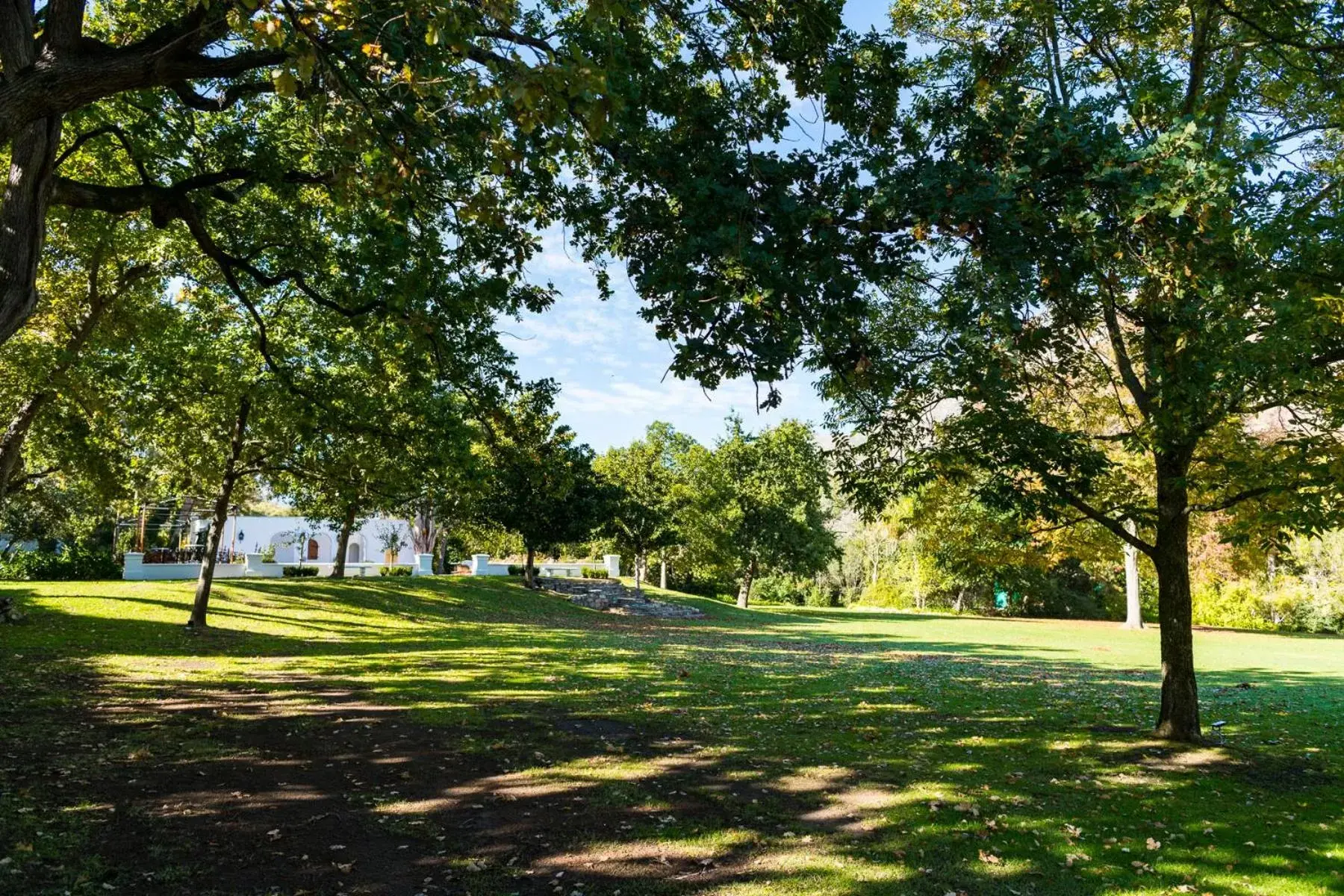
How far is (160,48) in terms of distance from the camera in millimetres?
6824

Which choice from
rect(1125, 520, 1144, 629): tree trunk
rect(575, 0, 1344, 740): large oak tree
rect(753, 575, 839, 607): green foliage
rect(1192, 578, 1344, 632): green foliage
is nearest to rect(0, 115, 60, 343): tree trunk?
rect(575, 0, 1344, 740): large oak tree

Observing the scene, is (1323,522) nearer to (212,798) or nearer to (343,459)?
(212,798)

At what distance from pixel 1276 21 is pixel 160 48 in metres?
11.7

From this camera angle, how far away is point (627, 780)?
24.4 ft

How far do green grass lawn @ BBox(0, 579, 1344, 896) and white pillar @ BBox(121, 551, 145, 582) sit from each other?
491 inches

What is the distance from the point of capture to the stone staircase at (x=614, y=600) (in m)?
40.2

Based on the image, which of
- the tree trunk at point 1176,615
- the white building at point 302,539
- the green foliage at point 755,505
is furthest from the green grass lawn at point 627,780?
the white building at point 302,539

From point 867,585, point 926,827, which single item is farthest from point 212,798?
point 867,585

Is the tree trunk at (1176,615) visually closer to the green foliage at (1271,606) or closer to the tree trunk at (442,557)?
the green foliage at (1271,606)

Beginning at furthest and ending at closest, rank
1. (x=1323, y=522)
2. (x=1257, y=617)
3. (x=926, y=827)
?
1. (x=1257, y=617)
2. (x=1323, y=522)
3. (x=926, y=827)

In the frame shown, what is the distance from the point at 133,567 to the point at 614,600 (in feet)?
70.6

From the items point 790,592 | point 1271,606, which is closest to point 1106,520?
point 1271,606

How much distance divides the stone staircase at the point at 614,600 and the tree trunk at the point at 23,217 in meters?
33.5

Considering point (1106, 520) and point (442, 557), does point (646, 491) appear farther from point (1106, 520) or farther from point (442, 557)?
point (1106, 520)
